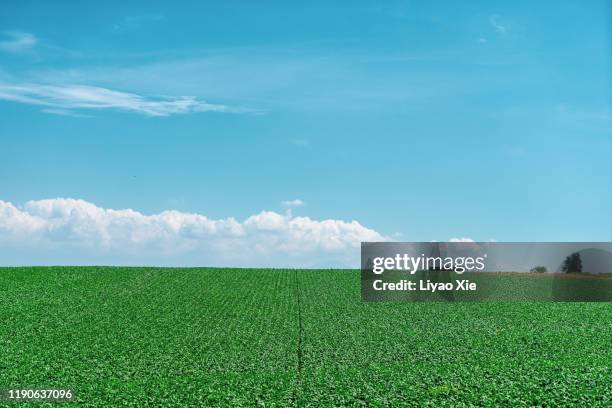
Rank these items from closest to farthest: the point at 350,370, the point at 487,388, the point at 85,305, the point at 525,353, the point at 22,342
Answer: the point at 487,388 < the point at 350,370 < the point at 525,353 < the point at 22,342 < the point at 85,305

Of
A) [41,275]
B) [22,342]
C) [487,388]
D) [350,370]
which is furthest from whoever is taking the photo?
[41,275]

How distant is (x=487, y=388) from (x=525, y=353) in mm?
6454

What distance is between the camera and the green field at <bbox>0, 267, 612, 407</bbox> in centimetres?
1585

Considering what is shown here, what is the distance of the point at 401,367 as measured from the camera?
61.8 feet

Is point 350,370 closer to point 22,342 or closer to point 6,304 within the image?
point 22,342

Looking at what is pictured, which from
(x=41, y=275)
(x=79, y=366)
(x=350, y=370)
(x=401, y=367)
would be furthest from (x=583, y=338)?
(x=41, y=275)

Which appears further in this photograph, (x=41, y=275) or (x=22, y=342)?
(x=41, y=275)

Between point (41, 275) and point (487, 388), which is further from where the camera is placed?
point (41, 275)

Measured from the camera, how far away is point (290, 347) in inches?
866

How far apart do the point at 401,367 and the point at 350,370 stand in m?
1.63

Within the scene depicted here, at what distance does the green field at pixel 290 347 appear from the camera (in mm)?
15852

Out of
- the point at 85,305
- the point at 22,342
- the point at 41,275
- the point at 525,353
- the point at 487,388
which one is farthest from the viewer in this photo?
the point at 41,275

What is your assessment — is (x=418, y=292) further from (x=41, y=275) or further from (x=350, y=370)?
(x=41, y=275)

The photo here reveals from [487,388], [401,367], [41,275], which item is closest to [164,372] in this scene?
[401,367]
